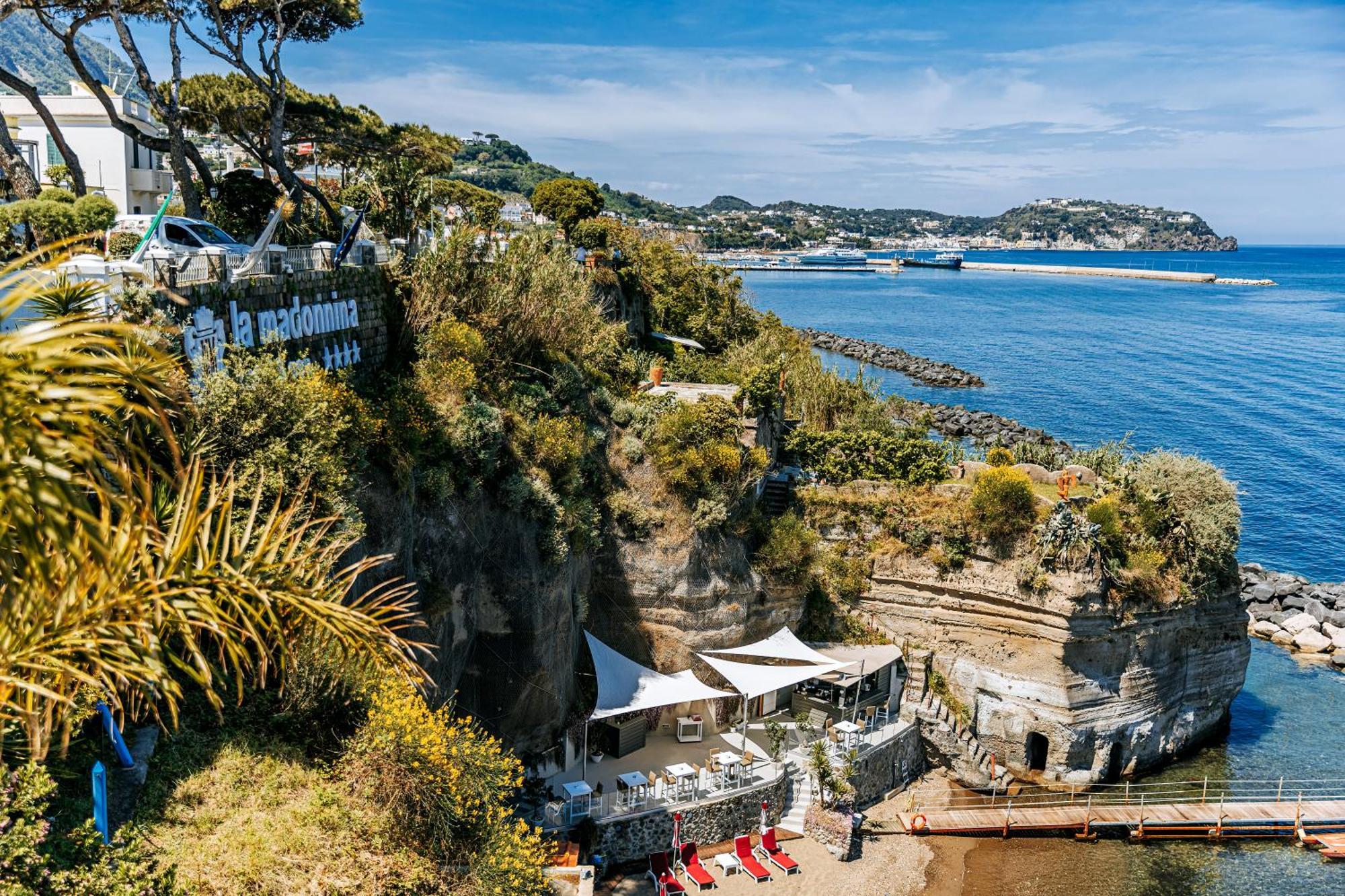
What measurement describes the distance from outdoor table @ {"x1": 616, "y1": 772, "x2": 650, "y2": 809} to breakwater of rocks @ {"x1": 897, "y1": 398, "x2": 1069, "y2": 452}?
3335cm

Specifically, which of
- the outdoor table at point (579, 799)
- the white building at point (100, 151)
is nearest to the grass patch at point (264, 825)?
the outdoor table at point (579, 799)

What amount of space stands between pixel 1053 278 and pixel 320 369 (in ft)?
663

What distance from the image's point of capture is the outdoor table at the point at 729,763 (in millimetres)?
22469

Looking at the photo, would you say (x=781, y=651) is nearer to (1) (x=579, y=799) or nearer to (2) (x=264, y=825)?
(1) (x=579, y=799)

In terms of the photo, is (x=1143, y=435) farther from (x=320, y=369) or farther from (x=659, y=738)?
(x=320, y=369)

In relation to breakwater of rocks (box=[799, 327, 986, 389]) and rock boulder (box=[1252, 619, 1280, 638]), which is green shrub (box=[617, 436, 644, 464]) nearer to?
rock boulder (box=[1252, 619, 1280, 638])

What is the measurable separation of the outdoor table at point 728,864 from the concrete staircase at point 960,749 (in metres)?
8.13

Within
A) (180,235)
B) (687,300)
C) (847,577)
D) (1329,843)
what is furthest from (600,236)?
(1329,843)

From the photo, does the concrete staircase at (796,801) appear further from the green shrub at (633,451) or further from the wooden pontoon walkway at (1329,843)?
the wooden pontoon walkway at (1329,843)

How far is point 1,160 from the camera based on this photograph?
2181cm

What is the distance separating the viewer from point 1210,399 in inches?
2805

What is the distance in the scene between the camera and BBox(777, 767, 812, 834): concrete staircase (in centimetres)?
2281

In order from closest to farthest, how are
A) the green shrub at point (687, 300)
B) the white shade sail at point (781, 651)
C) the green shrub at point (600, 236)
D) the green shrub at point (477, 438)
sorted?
the green shrub at point (477, 438) → the white shade sail at point (781, 651) → the green shrub at point (600, 236) → the green shrub at point (687, 300)

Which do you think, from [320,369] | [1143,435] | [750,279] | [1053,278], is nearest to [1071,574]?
[320,369]
